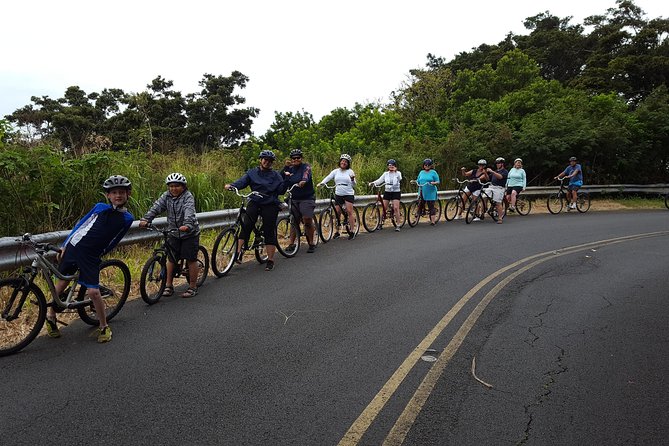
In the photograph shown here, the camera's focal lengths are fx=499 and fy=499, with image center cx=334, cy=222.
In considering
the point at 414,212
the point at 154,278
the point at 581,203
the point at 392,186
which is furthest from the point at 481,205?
the point at 154,278

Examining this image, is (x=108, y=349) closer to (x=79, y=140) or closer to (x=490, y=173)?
(x=79, y=140)

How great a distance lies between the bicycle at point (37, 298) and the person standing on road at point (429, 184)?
10.6 m

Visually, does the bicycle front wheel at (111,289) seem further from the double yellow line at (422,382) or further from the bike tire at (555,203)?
the bike tire at (555,203)

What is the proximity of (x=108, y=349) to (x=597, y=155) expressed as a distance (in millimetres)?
26811

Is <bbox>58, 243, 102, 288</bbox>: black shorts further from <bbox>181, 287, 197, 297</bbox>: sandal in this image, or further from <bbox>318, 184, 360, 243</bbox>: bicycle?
<bbox>318, 184, 360, 243</bbox>: bicycle

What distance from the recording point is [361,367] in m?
4.64

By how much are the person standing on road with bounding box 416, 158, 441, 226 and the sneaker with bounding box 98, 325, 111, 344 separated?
11448mm

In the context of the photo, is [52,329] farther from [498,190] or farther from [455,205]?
[455,205]

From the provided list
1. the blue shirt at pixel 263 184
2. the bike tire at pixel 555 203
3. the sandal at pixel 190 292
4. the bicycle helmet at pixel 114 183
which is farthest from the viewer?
the bike tire at pixel 555 203

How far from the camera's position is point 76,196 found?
856 centimetres

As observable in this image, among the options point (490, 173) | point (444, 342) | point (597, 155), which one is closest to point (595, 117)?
point (597, 155)

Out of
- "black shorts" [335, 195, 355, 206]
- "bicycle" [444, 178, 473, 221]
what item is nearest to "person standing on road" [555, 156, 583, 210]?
"bicycle" [444, 178, 473, 221]

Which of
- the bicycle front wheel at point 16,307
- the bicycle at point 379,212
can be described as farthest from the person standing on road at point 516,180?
the bicycle front wheel at point 16,307

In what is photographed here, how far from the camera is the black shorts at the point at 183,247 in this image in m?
6.96
